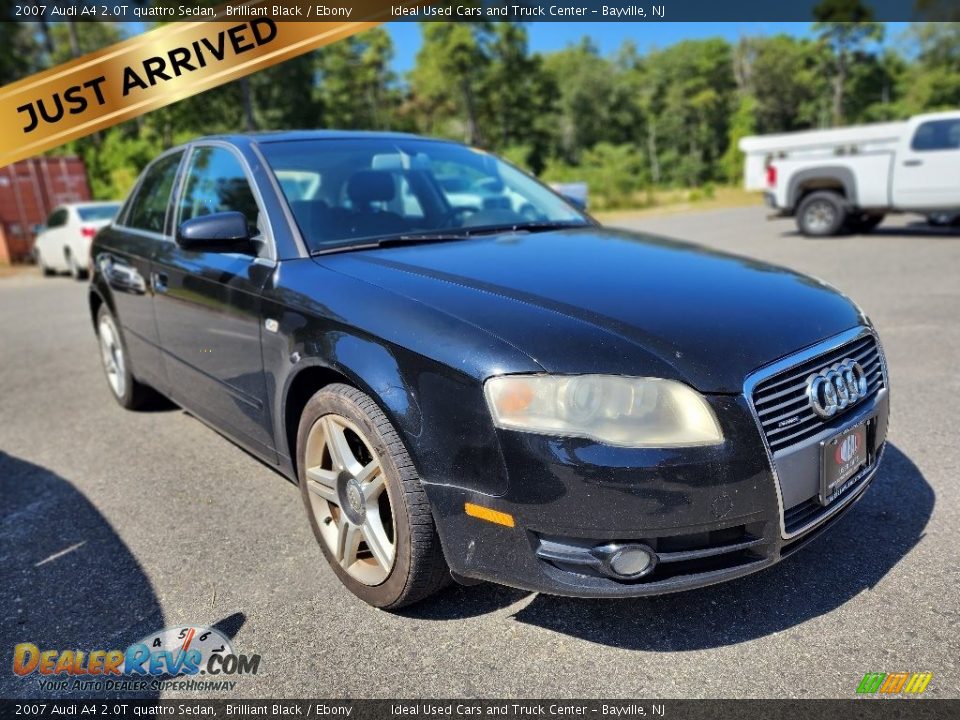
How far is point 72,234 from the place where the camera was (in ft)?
42.5

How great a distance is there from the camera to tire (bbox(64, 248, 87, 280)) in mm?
13164

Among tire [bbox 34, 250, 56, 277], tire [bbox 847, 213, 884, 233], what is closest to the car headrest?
tire [bbox 847, 213, 884, 233]

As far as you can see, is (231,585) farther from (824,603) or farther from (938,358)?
(938,358)

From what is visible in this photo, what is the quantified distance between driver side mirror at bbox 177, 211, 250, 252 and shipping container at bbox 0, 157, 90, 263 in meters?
16.9

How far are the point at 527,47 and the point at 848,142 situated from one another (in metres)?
26.4

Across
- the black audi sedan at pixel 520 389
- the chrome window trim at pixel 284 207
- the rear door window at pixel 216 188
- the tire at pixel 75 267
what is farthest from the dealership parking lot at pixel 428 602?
the tire at pixel 75 267

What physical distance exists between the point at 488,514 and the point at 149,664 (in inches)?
46.0

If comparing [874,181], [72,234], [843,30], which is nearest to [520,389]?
[874,181]

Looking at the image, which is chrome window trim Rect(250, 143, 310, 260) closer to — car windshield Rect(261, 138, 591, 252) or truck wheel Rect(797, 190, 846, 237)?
car windshield Rect(261, 138, 591, 252)

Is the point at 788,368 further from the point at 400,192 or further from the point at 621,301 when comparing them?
the point at 400,192

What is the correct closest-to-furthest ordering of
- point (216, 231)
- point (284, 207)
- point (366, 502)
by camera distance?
point (366, 502) → point (216, 231) → point (284, 207)

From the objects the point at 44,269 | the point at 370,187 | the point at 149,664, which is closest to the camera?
the point at 149,664

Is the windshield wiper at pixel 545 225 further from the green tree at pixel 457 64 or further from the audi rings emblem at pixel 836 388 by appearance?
the green tree at pixel 457 64

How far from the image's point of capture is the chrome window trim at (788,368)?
2.03 meters
